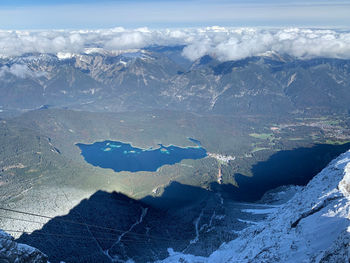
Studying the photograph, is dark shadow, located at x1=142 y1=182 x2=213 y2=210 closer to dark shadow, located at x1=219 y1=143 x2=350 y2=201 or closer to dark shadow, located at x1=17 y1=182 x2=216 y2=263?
dark shadow, located at x1=17 y1=182 x2=216 y2=263

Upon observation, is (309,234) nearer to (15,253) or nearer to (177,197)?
(15,253)

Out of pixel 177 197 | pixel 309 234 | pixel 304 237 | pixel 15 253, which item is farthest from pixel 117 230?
pixel 15 253

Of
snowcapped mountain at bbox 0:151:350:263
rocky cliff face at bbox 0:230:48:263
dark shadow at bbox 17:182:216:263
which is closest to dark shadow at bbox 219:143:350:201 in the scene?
dark shadow at bbox 17:182:216:263

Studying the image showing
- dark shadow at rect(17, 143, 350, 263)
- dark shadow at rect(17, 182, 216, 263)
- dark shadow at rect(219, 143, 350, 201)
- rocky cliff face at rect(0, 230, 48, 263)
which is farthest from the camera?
dark shadow at rect(219, 143, 350, 201)

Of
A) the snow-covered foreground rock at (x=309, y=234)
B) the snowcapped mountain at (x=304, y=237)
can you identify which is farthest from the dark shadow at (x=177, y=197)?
the snow-covered foreground rock at (x=309, y=234)

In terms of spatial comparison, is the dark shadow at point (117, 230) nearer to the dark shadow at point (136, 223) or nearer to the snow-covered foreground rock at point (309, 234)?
the dark shadow at point (136, 223)
